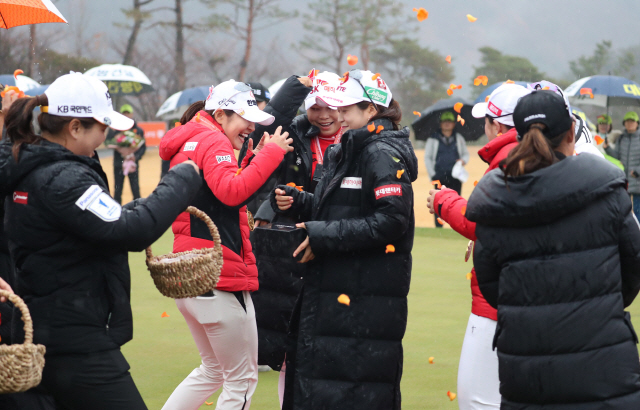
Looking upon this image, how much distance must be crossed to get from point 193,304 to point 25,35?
121ft

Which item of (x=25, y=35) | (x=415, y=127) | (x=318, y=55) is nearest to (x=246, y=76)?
(x=318, y=55)

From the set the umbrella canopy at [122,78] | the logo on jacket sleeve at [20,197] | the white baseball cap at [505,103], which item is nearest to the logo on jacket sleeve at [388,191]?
the white baseball cap at [505,103]

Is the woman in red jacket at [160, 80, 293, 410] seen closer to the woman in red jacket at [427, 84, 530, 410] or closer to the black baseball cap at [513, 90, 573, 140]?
the woman in red jacket at [427, 84, 530, 410]

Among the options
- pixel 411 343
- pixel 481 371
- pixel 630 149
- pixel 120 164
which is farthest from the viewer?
pixel 120 164

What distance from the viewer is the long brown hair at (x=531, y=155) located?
8.16 ft

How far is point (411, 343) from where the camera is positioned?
6.00m

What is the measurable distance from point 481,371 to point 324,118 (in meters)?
1.74

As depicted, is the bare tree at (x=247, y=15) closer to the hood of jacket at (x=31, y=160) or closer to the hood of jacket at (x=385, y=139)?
the hood of jacket at (x=385, y=139)

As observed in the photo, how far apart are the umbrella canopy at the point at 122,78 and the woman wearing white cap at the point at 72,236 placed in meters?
16.0

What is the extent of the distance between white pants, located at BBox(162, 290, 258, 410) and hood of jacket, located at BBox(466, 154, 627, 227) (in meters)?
1.65

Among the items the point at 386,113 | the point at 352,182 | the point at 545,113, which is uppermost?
the point at 545,113

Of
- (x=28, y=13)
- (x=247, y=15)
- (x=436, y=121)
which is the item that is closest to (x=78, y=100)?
(x=28, y=13)

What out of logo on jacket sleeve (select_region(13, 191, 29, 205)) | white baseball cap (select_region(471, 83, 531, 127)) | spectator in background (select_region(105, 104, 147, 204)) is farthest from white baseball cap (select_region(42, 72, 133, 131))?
spectator in background (select_region(105, 104, 147, 204))

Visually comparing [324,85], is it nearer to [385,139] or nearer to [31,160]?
[385,139]
